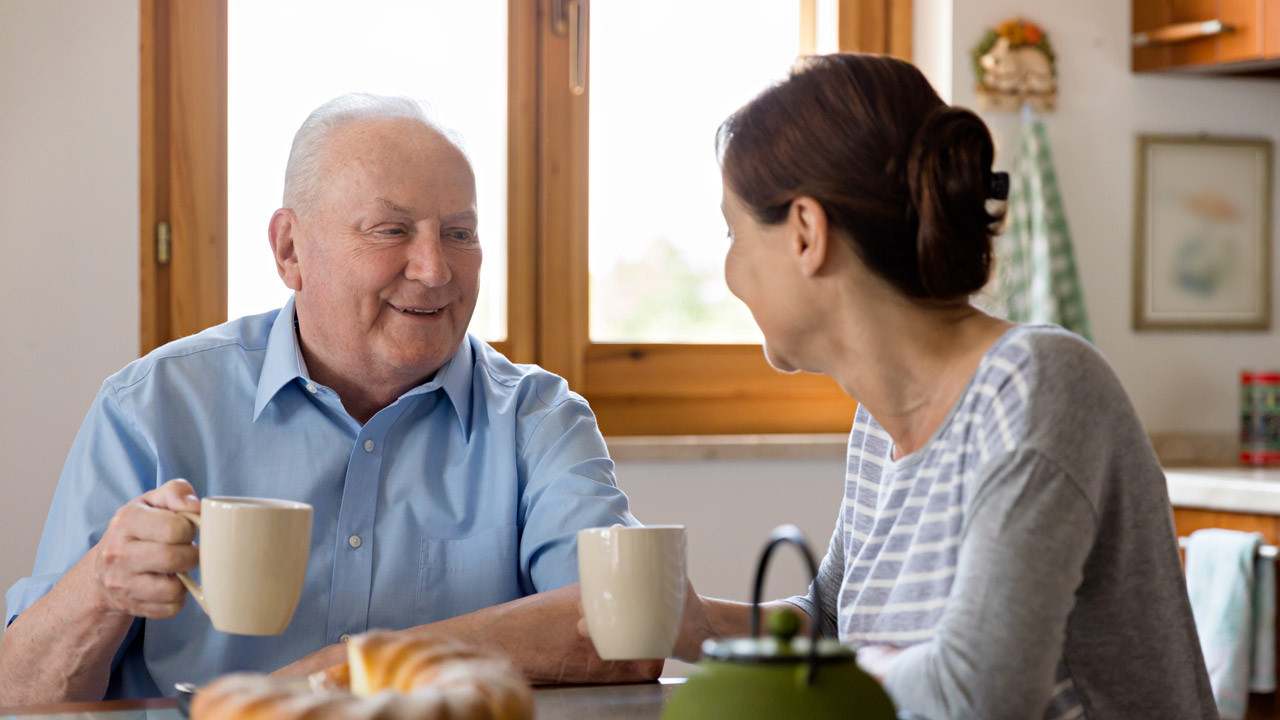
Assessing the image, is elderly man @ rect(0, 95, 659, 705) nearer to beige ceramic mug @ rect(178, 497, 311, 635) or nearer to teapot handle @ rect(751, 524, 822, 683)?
beige ceramic mug @ rect(178, 497, 311, 635)

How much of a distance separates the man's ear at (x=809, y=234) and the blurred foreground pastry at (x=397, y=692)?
21.0 inches

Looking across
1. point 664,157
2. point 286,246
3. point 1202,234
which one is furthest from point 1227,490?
point 286,246

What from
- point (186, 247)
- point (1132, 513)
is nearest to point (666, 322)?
point (186, 247)

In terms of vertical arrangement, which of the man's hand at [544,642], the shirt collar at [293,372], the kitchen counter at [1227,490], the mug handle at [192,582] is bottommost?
the kitchen counter at [1227,490]

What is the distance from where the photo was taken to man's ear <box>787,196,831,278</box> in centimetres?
109

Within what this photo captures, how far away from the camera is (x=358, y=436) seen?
1444mm

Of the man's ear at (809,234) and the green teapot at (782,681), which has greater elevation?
the man's ear at (809,234)

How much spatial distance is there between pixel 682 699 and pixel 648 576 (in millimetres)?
259

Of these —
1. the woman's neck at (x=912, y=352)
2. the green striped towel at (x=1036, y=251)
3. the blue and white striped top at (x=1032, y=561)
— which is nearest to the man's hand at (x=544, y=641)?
the blue and white striped top at (x=1032, y=561)

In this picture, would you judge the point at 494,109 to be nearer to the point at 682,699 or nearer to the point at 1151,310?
the point at 1151,310

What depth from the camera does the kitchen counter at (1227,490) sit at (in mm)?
2447

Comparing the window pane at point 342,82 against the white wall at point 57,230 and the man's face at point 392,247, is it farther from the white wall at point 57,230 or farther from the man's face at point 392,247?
the man's face at point 392,247

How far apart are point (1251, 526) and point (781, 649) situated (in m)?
2.13

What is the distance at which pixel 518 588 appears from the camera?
4.79 feet
